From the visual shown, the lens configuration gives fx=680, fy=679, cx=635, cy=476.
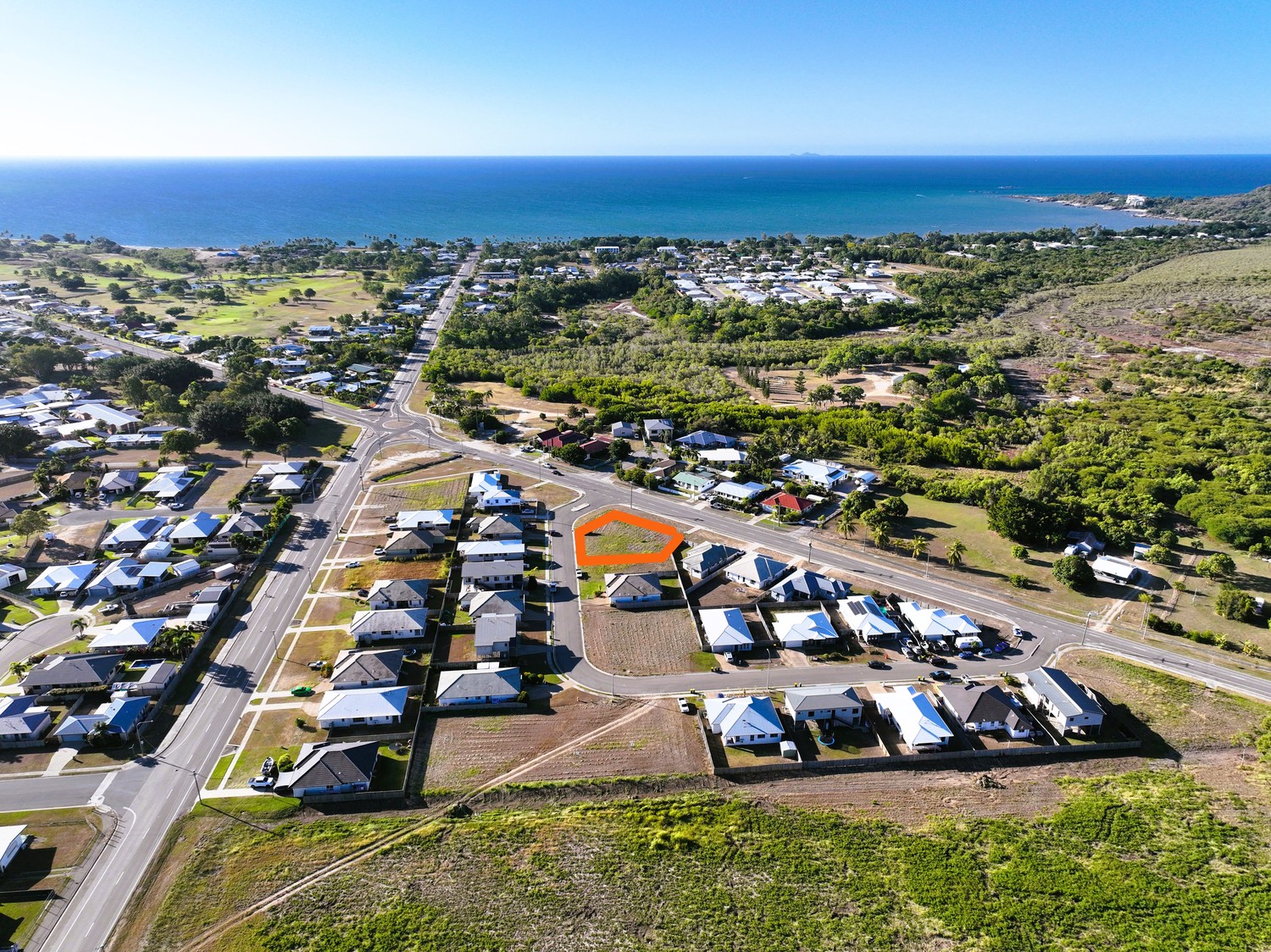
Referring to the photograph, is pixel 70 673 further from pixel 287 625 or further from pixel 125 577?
pixel 125 577

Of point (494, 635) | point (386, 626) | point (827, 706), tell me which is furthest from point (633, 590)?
point (386, 626)

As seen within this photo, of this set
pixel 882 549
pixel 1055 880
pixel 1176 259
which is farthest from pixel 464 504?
pixel 1176 259

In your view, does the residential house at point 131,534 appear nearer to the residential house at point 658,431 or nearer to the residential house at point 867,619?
the residential house at point 658,431

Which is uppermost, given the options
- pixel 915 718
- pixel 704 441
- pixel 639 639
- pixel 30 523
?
pixel 30 523

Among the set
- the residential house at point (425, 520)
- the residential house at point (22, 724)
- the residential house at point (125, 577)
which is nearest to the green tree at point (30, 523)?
the residential house at point (125, 577)

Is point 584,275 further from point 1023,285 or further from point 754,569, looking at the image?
point 754,569

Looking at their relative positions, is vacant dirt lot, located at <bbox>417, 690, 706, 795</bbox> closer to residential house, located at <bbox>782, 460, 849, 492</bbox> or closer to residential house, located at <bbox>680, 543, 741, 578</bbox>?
residential house, located at <bbox>680, 543, 741, 578</bbox>
